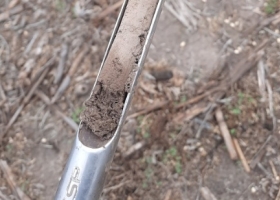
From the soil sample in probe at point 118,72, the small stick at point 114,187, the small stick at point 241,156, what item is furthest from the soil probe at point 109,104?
the small stick at point 241,156

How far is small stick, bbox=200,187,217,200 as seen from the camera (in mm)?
2191

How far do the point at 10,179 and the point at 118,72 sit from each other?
979 millimetres

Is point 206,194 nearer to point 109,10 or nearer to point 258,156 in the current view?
point 258,156

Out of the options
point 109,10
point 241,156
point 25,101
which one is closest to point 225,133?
point 241,156

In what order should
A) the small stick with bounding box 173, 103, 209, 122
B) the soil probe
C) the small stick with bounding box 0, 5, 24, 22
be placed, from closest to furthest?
the soil probe
the small stick with bounding box 173, 103, 209, 122
the small stick with bounding box 0, 5, 24, 22

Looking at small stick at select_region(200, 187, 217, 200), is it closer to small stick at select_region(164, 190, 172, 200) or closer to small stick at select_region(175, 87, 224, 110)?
small stick at select_region(164, 190, 172, 200)

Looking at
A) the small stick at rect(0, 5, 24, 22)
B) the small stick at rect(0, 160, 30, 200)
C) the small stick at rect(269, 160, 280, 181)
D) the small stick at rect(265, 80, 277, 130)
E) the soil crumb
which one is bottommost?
the small stick at rect(269, 160, 280, 181)

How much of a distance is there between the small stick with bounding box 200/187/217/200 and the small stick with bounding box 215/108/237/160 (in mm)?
217

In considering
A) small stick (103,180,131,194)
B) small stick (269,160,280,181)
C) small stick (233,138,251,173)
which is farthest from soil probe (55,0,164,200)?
small stick (269,160,280,181)

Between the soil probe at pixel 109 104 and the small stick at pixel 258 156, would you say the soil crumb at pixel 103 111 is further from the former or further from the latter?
the small stick at pixel 258 156

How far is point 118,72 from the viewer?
5.78 feet

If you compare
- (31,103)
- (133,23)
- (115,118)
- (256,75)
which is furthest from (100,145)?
(256,75)

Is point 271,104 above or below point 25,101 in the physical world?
below

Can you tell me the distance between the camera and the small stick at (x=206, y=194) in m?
2.19
